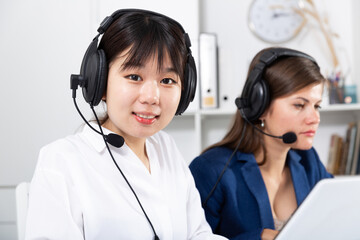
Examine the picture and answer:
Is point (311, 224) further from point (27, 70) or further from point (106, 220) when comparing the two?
point (27, 70)

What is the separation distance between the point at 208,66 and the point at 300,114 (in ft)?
3.04

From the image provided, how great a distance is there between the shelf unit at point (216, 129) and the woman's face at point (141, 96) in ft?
5.24

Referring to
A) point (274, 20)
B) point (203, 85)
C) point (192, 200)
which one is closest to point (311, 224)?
point (192, 200)

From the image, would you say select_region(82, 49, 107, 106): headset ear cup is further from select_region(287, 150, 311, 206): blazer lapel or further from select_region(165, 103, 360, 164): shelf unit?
select_region(165, 103, 360, 164): shelf unit

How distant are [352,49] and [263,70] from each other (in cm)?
156

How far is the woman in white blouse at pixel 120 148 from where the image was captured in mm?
823

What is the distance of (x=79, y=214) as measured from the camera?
2.74ft

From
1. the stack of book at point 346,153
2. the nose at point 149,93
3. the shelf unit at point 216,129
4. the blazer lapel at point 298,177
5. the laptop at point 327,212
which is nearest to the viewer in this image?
the laptop at point 327,212

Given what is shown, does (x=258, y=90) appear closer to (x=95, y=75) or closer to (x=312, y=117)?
(x=312, y=117)

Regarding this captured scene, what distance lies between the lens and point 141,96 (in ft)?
2.88

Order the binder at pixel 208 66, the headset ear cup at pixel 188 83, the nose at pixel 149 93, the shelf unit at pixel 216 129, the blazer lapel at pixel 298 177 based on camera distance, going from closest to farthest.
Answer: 1. the nose at pixel 149 93
2. the headset ear cup at pixel 188 83
3. the blazer lapel at pixel 298 177
4. the binder at pixel 208 66
5. the shelf unit at pixel 216 129

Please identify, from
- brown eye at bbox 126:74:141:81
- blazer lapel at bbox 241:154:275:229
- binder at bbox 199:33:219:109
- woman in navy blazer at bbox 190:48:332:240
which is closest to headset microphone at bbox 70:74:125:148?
brown eye at bbox 126:74:141:81

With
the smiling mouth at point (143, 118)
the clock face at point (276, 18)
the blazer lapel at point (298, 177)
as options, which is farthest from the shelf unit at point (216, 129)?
the smiling mouth at point (143, 118)

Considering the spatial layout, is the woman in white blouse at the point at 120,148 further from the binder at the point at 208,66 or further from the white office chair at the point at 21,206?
the binder at the point at 208,66
